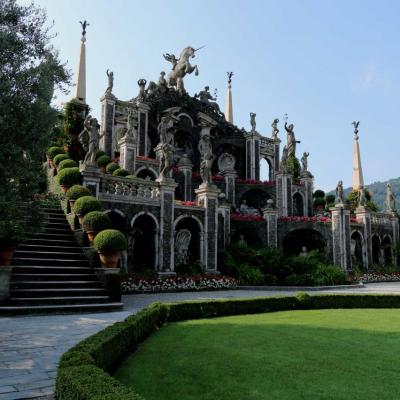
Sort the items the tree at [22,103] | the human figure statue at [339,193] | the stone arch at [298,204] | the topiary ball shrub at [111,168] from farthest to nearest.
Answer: the stone arch at [298,204] → the human figure statue at [339,193] → the topiary ball shrub at [111,168] → the tree at [22,103]

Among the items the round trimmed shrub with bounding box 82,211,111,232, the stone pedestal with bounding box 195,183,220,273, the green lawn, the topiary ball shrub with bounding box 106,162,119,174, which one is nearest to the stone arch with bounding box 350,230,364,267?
the stone pedestal with bounding box 195,183,220,273

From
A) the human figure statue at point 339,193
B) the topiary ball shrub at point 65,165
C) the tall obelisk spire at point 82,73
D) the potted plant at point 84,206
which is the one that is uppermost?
the tall obelisk spire at point 82,73

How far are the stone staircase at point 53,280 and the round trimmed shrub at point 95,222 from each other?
1.19m

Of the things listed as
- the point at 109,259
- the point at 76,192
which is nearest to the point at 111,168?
the point at 76,192

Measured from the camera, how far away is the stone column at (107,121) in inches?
1315

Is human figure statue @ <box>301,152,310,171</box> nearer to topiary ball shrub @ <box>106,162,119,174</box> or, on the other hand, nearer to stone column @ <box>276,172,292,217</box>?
stone column @ <box>276,172,292,217</box>

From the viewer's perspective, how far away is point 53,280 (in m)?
13.4

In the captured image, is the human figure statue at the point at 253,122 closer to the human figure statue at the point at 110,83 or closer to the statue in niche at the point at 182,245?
the human figure statue at the point at 110,83

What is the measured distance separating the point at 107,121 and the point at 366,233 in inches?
891

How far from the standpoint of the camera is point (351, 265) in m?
30.6

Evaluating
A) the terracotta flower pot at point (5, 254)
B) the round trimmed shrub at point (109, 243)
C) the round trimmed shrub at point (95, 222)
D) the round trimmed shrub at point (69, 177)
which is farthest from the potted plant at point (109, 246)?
the round trimmed shrub at point (69, 177)

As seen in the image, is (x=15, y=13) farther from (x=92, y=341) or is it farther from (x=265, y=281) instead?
(x=265, y=281)

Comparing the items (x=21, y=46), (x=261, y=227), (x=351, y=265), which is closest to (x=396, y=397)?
(x=21, y=46)

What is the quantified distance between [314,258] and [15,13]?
2350cm
